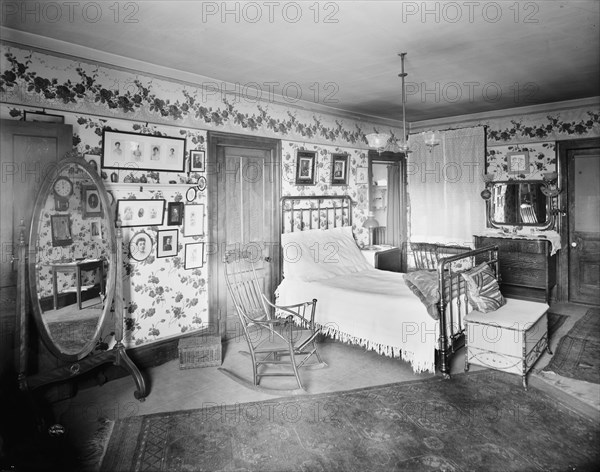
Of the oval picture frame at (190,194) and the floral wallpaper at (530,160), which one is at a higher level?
the floral wallpaper at (530,160)

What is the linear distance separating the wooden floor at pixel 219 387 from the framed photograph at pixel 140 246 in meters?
1.18

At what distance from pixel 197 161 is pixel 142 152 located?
671 mm

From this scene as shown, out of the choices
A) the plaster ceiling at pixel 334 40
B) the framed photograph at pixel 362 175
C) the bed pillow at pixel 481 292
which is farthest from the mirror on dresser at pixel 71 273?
the framed photograph at pixel 362 175

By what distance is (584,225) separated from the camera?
21.4ft

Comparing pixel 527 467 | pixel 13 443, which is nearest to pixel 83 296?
pixel 13 443

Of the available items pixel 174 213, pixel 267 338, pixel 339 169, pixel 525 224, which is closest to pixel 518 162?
pixel 525 224

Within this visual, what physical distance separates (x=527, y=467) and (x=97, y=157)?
4215mm

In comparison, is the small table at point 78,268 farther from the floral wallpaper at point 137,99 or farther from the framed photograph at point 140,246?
the floral wallpaper at point 137,99

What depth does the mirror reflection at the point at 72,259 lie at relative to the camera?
10.7 feet

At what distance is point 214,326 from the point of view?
199 inches

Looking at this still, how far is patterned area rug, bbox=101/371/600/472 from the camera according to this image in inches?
109

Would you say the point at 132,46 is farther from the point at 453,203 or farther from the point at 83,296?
the point at 453,203

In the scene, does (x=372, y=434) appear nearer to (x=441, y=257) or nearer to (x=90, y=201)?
(x=441, y=257)

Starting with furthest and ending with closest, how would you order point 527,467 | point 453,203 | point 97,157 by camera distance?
point 453,203 → point 97,157 → point 527,467
